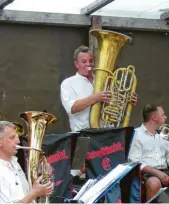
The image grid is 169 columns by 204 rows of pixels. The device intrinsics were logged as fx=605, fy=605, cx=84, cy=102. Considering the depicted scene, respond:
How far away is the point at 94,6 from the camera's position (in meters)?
6.90

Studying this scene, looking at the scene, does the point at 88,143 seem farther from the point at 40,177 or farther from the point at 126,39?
the point at 126,39

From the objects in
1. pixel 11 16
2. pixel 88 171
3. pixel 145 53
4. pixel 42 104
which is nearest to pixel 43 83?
pixel 42 104

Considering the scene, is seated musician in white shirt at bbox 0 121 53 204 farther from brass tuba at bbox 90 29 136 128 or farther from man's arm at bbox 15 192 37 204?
brass tuba at bbox 90 29 136 128

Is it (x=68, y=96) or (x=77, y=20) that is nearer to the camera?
(x=68, y=96)

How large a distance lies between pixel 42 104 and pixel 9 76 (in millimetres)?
520

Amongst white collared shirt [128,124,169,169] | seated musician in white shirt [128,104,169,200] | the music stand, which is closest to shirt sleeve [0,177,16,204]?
the music stand

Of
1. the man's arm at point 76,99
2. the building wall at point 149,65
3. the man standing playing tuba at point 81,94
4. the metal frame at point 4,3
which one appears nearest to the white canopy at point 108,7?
the metal frame at point 4,3

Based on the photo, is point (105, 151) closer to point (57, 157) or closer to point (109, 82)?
point (57, 157)

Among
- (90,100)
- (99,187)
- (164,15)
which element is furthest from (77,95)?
(164,15)

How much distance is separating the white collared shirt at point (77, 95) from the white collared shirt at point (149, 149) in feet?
2.08

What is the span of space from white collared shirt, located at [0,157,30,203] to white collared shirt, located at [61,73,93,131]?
1.35m

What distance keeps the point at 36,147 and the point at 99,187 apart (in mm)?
593

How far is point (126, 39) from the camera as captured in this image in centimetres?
611

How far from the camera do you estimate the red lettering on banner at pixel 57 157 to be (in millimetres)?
5297
